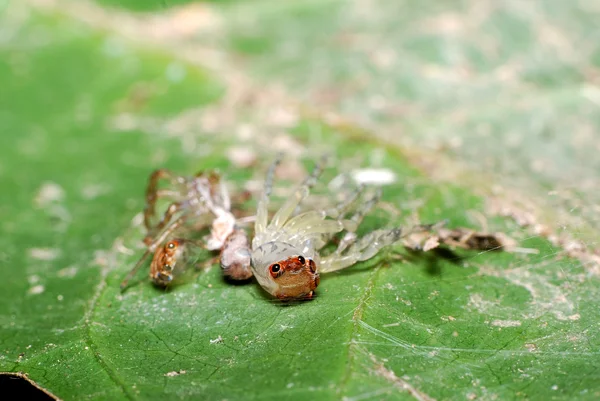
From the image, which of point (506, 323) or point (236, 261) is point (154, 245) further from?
point (506, 323)

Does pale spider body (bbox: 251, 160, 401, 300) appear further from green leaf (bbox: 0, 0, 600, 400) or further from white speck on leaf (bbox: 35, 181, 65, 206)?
white speck on leaf (bbox: 35, 181, 65, 206)

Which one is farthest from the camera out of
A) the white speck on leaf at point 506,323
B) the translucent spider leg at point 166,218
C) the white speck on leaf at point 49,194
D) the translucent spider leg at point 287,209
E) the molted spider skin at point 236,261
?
→ the white speck on leaf at point 49,194

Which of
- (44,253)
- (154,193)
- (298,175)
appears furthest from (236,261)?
(44,253)

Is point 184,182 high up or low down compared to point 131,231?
up

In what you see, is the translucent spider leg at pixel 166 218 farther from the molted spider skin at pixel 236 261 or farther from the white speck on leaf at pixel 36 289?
the white speck on leaf at pixel 36 289

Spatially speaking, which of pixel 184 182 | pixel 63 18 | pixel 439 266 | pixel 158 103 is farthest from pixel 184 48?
pixel 439 266

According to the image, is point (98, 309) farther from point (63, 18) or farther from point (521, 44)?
point (521, 44)

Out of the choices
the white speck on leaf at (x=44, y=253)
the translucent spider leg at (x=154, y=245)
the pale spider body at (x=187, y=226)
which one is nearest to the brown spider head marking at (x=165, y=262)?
the pale spider body at (x=187, y=226)
